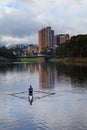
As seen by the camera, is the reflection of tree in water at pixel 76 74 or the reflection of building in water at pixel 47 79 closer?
the reflection of building in water at pixel 47 79

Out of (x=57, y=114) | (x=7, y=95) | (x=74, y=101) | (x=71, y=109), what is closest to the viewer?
(x=57, y=114)

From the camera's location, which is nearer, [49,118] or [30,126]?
[30,126]

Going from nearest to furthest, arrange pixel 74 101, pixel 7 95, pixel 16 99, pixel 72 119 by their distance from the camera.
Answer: pixel 72 119, pixel 74 101, pixel 16 99, pixel 7 95

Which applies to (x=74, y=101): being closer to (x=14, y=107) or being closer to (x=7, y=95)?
(x=14, y=107)

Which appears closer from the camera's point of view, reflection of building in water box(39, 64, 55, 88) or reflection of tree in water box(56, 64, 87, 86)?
reflection of building in water box(39, 64, 55, 88)

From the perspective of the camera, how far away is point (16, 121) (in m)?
29.8

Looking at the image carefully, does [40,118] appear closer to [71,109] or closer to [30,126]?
[30,126]

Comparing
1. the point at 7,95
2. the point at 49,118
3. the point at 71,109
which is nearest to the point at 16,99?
the point at 7,95

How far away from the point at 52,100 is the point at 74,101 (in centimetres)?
281

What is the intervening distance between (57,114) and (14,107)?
19.5 feet

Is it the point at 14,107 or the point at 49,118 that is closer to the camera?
the point at 49,118

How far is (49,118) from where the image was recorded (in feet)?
101

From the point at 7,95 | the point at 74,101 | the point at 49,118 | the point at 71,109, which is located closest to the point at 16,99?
the point at 7,95

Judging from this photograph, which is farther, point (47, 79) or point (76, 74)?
point (76, 74)
